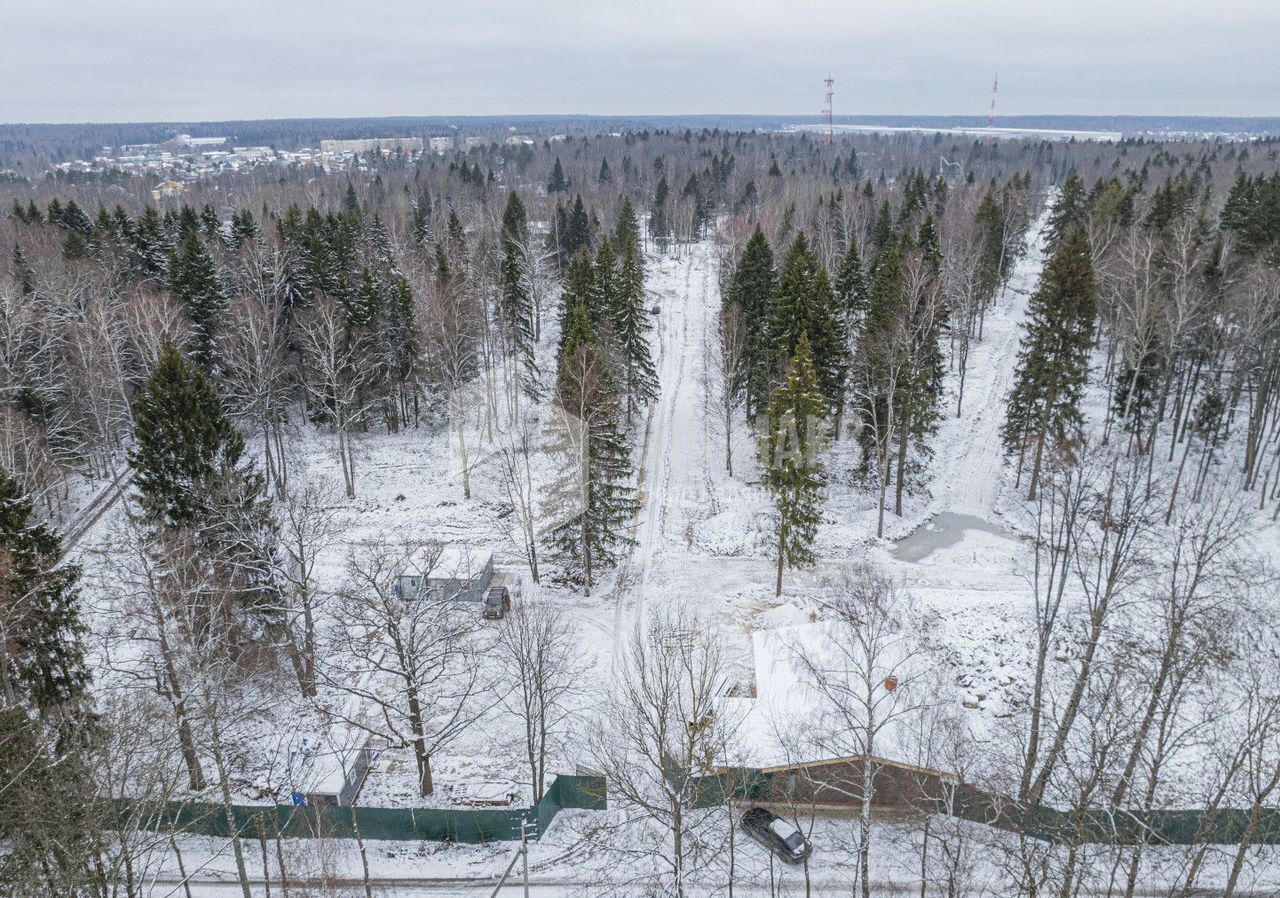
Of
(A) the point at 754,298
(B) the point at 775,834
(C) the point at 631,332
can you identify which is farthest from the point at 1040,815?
(A) the point at 754,298

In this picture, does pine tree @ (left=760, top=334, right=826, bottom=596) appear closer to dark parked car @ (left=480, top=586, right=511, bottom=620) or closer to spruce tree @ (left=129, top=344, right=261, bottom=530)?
dark parked car @ (left=480, top=586, right=511, bottom=620)

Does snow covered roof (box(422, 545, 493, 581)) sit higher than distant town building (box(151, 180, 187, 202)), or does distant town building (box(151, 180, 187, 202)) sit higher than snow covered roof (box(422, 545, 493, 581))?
distant town building (box(151, 180, 187, 202))

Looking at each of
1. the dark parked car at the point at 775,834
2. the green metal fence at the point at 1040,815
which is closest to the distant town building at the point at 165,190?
the green metal fence at the point at 1040,815

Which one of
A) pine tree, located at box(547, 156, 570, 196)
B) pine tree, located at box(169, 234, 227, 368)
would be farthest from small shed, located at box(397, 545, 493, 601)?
pine tree, located at box(547, 156, 570, 196)

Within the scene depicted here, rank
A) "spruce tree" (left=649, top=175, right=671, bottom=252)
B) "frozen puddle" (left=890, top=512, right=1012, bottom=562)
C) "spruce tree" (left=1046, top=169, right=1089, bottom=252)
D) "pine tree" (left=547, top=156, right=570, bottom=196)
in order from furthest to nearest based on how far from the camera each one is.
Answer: "pine tree" (left=547, top=156, right=570, bottom=196) < "spruce tree" (left=649, top=175, right=671, bottom=252) < "spruce tree" (left=1046, top=169, right=1089, bottom=252) < "frozen puddle" (left=890, top=512, right=1012, bottom=562)

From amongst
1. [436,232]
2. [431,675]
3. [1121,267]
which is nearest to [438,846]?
[431,675]

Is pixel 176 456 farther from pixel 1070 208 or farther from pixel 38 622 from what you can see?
pixel 1070 208
